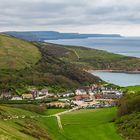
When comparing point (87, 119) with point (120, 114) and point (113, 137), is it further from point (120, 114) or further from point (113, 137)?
point (113, 137)

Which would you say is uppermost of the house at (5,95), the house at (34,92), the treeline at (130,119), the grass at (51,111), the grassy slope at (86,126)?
the treeline at (130,119)

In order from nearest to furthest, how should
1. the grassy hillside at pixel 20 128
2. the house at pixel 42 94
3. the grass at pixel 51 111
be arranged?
the grassy hillside at pixel 20 128 < the grass at pixel 51 111 < the house at pixel 42 94

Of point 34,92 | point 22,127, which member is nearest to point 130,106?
point 22,127

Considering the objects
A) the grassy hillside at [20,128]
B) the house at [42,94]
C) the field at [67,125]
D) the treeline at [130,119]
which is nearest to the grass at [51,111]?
the field at [67,125]

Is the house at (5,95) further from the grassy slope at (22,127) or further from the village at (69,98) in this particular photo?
the grassy slope at (22,127)

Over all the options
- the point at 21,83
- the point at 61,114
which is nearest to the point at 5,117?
the point at 61,114

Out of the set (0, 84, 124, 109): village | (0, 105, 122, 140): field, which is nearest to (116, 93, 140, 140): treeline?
(0, 105, 122, 140): field

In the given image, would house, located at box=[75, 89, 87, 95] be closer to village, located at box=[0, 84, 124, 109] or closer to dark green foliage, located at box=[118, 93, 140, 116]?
village, located at box=[0, 84, 124, 109]
